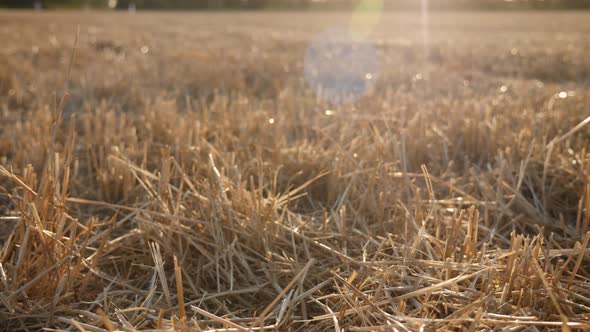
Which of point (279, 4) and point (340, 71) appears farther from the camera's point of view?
point (279, 4)

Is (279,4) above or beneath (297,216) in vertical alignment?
above

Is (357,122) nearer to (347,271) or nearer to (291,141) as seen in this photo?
(291,141)

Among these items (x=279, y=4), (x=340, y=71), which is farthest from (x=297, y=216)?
(x=279, y=4)

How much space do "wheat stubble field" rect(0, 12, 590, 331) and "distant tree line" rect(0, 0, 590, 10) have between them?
36387mm

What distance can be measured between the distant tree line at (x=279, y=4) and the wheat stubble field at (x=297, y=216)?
36.4 meters

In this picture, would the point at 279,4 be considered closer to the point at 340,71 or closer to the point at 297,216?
the point at 340,71

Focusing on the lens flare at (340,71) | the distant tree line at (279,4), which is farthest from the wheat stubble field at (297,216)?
the distant tree line at (279,4)

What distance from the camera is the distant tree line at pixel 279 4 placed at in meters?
35.6

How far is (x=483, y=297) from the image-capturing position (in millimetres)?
964

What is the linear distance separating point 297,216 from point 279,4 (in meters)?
44.5

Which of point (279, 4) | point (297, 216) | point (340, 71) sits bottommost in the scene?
point (297, 216)

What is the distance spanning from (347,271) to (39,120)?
2036mm

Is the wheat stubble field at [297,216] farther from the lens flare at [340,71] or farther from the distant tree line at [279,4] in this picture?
the distant tree line at [279,4]

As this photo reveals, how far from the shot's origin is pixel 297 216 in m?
1.54
